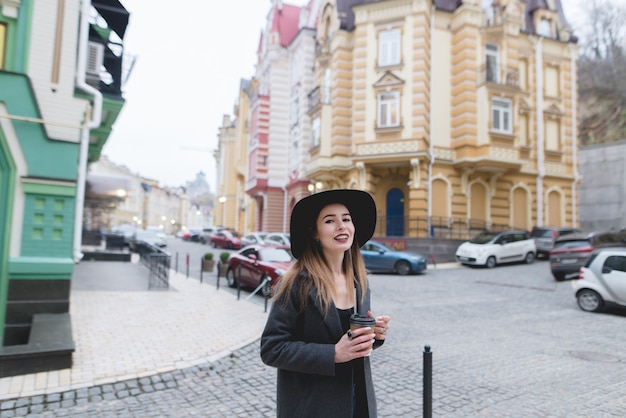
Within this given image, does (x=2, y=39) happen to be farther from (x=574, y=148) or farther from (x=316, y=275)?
(x=574, y=148)

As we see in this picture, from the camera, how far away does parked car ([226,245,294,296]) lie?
11672mm

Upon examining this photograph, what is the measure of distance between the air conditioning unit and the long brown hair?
27.7ft

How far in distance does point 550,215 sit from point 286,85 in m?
22.3

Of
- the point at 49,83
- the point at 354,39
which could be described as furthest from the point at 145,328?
the point at 354,39

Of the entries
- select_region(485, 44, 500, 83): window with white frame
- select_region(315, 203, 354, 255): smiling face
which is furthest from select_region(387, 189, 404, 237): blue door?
select_region(315, 203, 354, 255): smiling face

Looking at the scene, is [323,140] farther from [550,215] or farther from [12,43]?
[12,43]

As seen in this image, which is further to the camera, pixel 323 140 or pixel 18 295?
pixel 323 140

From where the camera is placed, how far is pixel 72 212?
7234 millimetres

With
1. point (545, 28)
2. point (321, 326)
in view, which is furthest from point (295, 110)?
point (321, 326)

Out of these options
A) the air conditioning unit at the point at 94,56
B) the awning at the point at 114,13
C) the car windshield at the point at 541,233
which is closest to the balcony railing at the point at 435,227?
the car windshield at the point at 541,233

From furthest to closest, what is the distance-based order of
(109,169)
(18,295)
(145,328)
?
1. (109,169)
2. (145,328)
3. (18,295)

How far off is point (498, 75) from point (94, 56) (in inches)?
871

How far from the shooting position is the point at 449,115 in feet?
79.7

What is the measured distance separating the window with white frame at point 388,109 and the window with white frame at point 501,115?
5.49 metres
